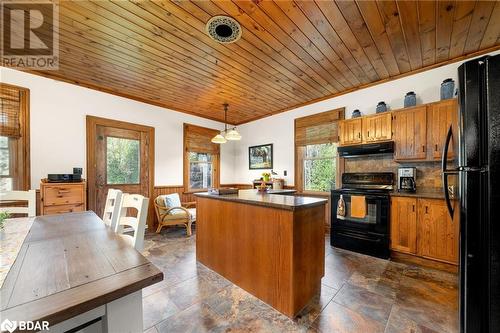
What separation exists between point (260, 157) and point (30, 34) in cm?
431

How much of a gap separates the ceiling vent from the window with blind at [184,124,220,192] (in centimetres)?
299

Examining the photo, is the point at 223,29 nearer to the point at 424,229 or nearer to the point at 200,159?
the point at 424,229

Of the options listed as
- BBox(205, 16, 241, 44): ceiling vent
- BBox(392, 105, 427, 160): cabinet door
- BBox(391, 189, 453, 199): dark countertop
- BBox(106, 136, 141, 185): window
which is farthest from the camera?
BBox(106, 136, 141, 185): window

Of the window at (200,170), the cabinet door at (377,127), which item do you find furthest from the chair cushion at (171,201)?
the cabinet door at (377,127)

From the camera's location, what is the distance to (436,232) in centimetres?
250

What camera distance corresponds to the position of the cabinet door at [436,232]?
2.40 m

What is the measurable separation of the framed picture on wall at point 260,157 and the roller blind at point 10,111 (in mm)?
4321

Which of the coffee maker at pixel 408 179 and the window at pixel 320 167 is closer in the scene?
the coffee maker at pixel 408 179

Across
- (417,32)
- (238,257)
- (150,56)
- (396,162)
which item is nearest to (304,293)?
(238,257)

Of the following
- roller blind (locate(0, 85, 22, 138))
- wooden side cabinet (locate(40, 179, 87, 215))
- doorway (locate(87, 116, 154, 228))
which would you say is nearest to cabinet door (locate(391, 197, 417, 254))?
doorway (locate(87, 116, 154, 228))

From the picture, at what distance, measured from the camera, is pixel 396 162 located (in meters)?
3.22

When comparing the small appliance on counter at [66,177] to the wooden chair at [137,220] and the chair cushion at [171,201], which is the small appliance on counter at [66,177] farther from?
the wooden chair at [137,220]

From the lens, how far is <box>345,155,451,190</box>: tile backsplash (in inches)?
116

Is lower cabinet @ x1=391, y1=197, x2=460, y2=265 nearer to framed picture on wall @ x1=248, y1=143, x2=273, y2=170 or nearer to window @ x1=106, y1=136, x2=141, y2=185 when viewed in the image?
framed picture on wall @ x1=248, y1=143, x2=273, y2=170
